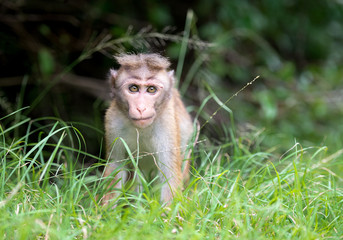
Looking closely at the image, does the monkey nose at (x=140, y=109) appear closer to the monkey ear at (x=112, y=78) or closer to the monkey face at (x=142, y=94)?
the monkey face at (x=142, y=94)

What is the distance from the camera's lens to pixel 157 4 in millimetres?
6629

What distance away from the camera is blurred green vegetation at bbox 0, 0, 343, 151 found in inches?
237

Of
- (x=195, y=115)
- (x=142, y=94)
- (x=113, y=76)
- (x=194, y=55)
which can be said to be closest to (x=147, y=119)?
(x=142, y=94)

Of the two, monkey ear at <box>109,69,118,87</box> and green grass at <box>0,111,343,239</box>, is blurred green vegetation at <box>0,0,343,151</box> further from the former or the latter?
green grass at <box>0,111,343,239</box>

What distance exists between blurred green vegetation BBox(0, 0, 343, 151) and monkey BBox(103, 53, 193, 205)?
3.40 ft

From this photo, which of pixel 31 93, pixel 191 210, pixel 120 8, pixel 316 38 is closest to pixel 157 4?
pixel 120 8

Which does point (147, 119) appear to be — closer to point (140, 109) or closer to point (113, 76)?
point (140, 109)

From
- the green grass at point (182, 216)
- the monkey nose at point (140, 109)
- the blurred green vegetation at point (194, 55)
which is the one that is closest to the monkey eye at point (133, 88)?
the monkey nose at point (140, 109)

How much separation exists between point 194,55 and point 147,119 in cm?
310

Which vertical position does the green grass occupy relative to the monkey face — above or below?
below

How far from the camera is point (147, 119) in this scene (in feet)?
12.7

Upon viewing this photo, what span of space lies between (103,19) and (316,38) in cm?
383

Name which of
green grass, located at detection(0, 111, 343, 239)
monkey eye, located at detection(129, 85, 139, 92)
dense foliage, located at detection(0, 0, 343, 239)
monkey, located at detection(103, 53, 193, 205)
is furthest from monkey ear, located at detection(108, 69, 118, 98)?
green grass, located at detection(0, 111, 343, 239)

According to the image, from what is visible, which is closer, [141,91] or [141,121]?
[141,121]
